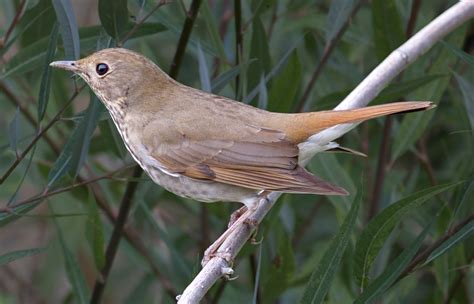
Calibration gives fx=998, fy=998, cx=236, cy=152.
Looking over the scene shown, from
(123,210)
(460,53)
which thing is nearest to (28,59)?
(123,210)

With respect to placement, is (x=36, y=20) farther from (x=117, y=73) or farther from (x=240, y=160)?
(x=240, y=160)

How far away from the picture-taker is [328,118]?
4270 millimetres

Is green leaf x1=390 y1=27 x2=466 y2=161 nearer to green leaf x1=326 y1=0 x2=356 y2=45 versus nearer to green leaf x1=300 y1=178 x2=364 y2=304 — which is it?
green leaf x1=326 y1=0 x2=356 y2=45

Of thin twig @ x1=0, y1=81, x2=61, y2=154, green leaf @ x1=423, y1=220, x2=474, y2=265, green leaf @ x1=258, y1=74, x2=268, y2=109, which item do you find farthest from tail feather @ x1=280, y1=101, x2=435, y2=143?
thin twig @ x1=0, y1=81, x2=61, y2=154

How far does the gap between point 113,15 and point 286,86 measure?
102 cm

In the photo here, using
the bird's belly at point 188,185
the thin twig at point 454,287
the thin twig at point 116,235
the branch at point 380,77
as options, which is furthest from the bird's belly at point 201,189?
the thin twig at point 454,287

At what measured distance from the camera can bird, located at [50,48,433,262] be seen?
430cm

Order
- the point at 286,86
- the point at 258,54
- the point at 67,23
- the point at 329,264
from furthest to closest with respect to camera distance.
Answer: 1. the point at 258,54
2. the point at 286,86
3. the point at 67,23
4. the point at 329,264

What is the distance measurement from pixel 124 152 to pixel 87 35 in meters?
0.60

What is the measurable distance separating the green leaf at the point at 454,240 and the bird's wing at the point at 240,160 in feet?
1.95

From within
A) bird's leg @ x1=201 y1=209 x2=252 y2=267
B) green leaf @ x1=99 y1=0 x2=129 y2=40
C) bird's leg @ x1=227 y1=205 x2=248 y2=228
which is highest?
green leaf @ x1=99 y1=0 x2=129 y2=40

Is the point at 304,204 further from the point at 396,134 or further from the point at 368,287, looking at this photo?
the point at 368,287

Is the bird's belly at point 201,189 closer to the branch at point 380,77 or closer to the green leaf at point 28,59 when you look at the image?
the branch at point 380,77

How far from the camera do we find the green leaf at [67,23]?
403 centimetres
